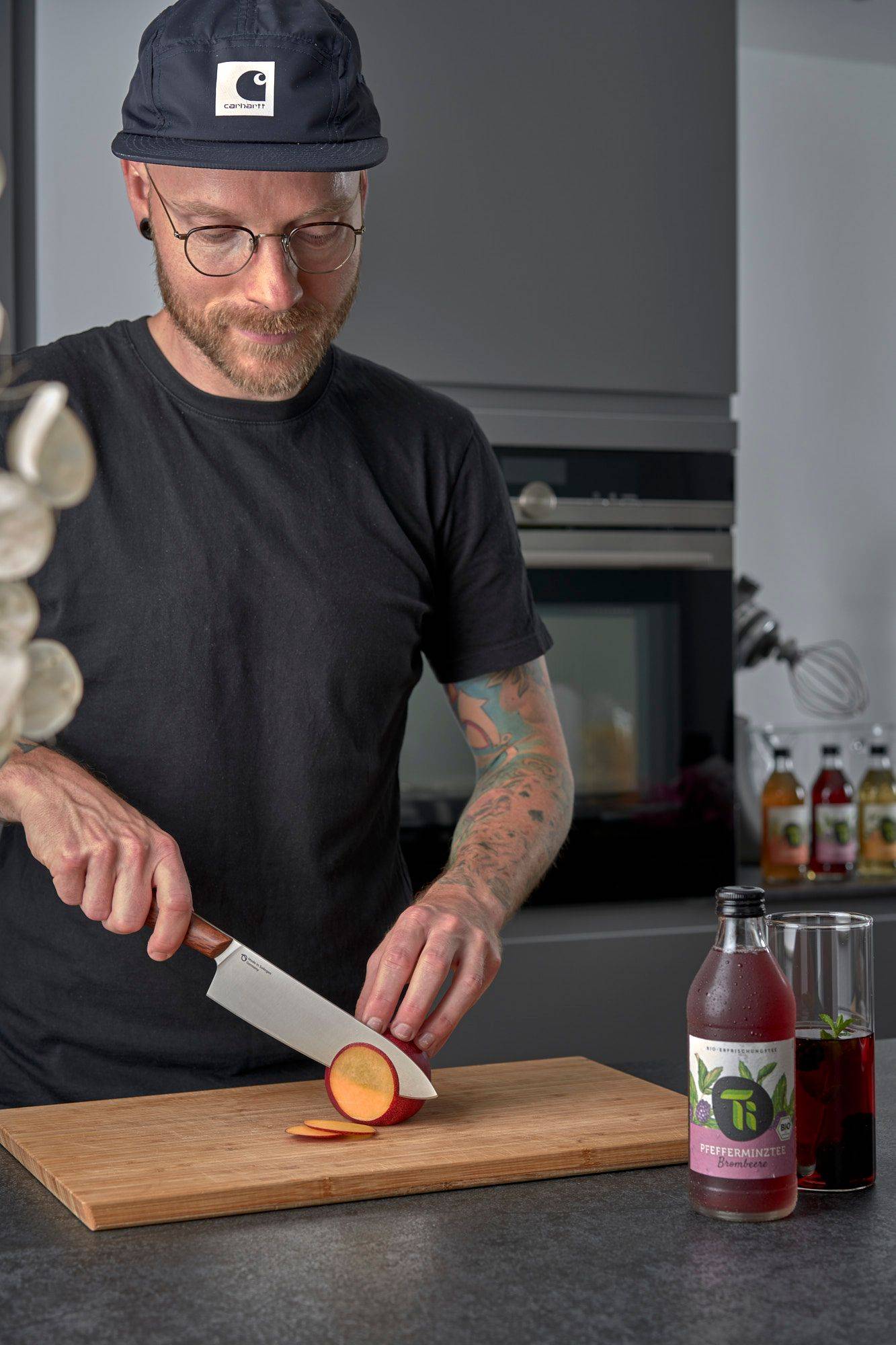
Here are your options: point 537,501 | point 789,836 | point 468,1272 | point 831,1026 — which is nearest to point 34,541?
point 468,1272

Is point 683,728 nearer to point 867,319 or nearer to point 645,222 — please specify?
point 645,222

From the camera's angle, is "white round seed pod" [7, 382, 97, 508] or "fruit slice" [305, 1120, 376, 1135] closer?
"white round seed pod" [7, 382, 97, 508]

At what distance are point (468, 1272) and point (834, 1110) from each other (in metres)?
0.26

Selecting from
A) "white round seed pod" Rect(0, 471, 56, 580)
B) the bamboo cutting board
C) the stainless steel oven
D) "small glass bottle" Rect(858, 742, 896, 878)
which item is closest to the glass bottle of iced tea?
the bamboo cutting board

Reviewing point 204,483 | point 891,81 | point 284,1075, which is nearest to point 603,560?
point 204,483

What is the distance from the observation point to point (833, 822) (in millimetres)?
2570

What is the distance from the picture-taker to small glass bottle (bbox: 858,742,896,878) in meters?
2.65

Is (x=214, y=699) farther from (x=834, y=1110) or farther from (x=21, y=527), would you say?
(x=21, y=527)

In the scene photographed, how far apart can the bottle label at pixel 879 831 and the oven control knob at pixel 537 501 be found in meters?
0.82

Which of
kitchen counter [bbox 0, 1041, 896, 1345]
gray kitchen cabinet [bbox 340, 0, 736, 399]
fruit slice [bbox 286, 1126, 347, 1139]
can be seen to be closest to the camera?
kitchen counter [bbox 0, 1041, 896, 1345]

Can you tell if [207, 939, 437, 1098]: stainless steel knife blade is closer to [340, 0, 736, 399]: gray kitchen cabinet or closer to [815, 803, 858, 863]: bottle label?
[340, 0, 736, 399]: gray kitchen cabinet

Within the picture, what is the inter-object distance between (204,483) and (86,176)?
3.16ft

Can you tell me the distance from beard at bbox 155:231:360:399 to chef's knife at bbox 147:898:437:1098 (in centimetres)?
48

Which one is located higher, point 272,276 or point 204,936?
point 272,276
